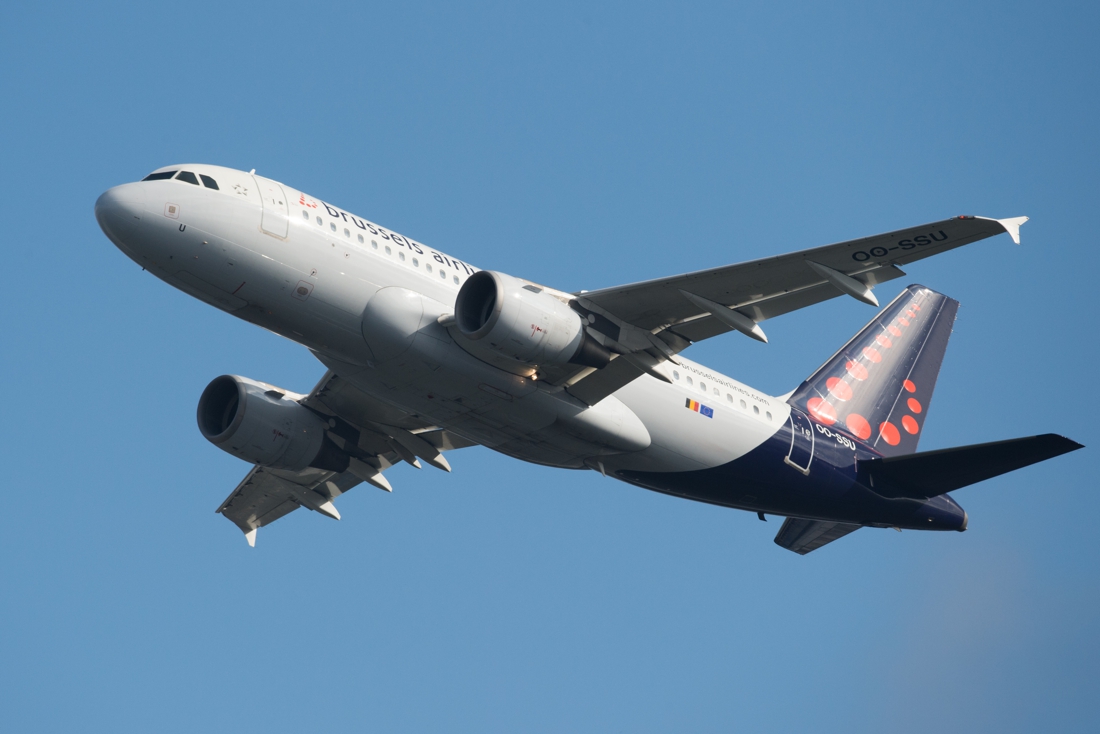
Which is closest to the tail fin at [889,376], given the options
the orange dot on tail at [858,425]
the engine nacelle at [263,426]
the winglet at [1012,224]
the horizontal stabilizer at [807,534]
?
the orange dot on tail at [858,425]

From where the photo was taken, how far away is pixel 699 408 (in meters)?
28.0

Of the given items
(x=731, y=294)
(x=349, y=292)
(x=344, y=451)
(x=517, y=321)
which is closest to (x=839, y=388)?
(x=731, y=294)

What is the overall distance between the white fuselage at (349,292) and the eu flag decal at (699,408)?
1.37 m

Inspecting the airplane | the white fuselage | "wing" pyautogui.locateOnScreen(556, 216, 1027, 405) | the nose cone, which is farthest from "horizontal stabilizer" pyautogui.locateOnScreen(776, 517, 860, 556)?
the nose cone

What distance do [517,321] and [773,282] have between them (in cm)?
559

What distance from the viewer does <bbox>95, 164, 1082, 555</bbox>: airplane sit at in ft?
77.2

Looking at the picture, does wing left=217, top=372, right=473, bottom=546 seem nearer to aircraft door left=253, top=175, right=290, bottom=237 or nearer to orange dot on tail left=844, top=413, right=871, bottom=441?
aircraft door left=253, top=175, right=290, bottom=237

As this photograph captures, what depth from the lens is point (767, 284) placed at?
2402cm

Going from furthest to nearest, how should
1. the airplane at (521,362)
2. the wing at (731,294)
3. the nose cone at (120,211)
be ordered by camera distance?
the airplane at (521,362)
the nose cone at (120,211)
the wing at (731,294)

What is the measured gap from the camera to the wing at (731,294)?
22219 mm

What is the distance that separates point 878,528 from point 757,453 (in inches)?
202

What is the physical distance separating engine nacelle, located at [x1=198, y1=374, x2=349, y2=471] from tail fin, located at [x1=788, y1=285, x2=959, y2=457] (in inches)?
543

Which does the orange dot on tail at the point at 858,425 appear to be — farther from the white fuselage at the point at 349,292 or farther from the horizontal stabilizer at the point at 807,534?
the white fuselage at the point at 349,292

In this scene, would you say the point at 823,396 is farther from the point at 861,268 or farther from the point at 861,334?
the point at 861,268
